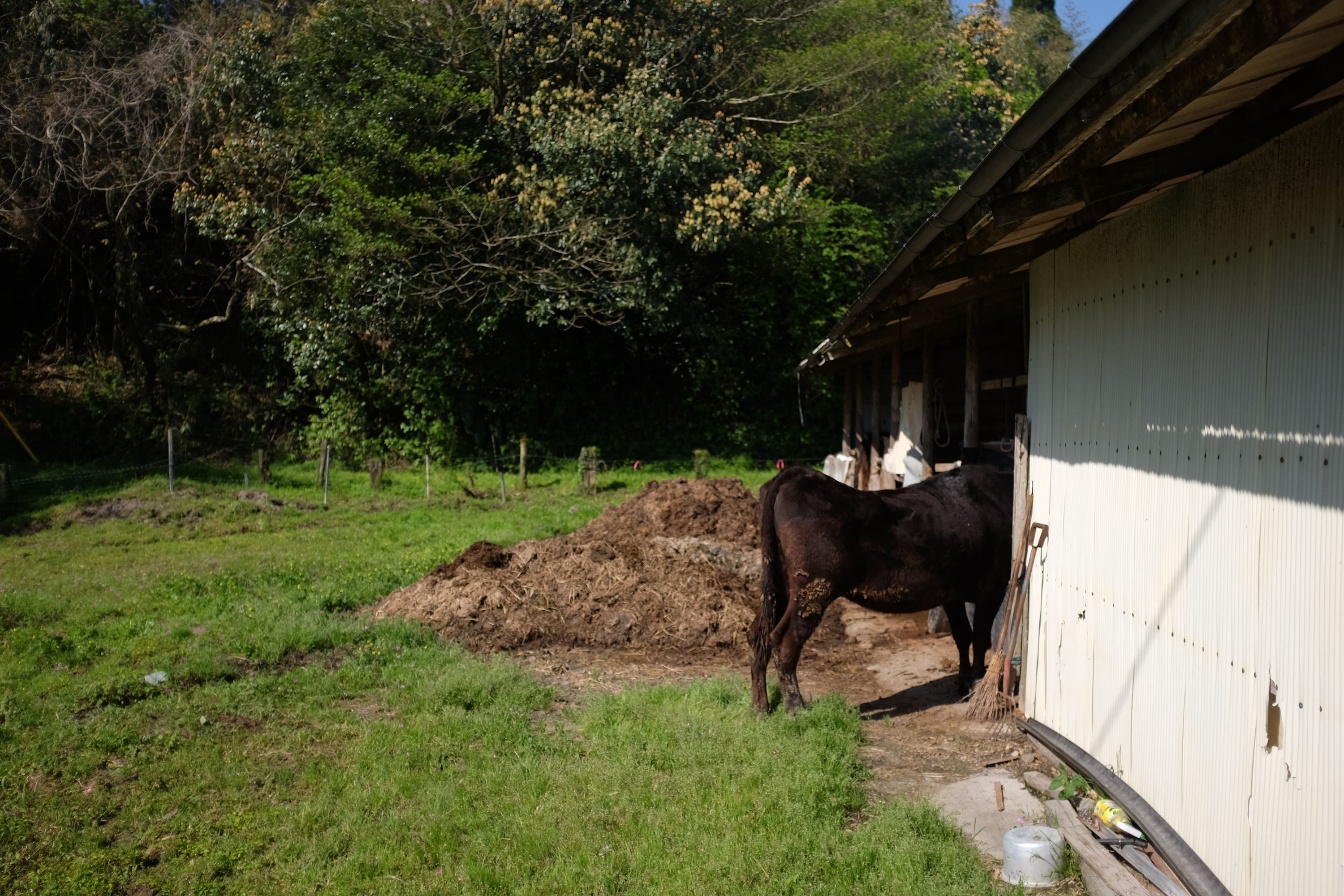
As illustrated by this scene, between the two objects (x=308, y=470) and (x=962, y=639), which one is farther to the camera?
(x=308, y=470)

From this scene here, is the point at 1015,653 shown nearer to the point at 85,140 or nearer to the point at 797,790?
the point at 797,790

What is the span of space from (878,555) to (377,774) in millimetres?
3471

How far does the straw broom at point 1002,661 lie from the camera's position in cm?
616

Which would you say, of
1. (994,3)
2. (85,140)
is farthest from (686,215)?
(994,3)

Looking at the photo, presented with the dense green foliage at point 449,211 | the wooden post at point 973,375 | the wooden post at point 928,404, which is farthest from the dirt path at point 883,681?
the dense green foliage at point 449,211

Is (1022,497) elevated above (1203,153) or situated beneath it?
situated beneath

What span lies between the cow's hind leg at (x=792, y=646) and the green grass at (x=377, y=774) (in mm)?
252

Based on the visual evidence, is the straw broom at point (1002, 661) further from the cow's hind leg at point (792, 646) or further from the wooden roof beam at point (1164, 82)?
the wooden roof beam at point (1164, 82)

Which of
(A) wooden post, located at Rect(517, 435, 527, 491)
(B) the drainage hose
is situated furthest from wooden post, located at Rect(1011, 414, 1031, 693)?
(A) wooden post, located at Rect(517, 435, 527, 491)

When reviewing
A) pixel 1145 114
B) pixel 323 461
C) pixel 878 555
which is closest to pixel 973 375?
pixel 878 555

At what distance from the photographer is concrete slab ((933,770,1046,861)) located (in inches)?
182

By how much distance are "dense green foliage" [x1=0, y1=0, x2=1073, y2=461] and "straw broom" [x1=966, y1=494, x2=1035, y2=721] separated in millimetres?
13911

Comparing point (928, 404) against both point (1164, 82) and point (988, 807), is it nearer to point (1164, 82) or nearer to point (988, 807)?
point (988, 807)

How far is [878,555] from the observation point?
22.3ft
